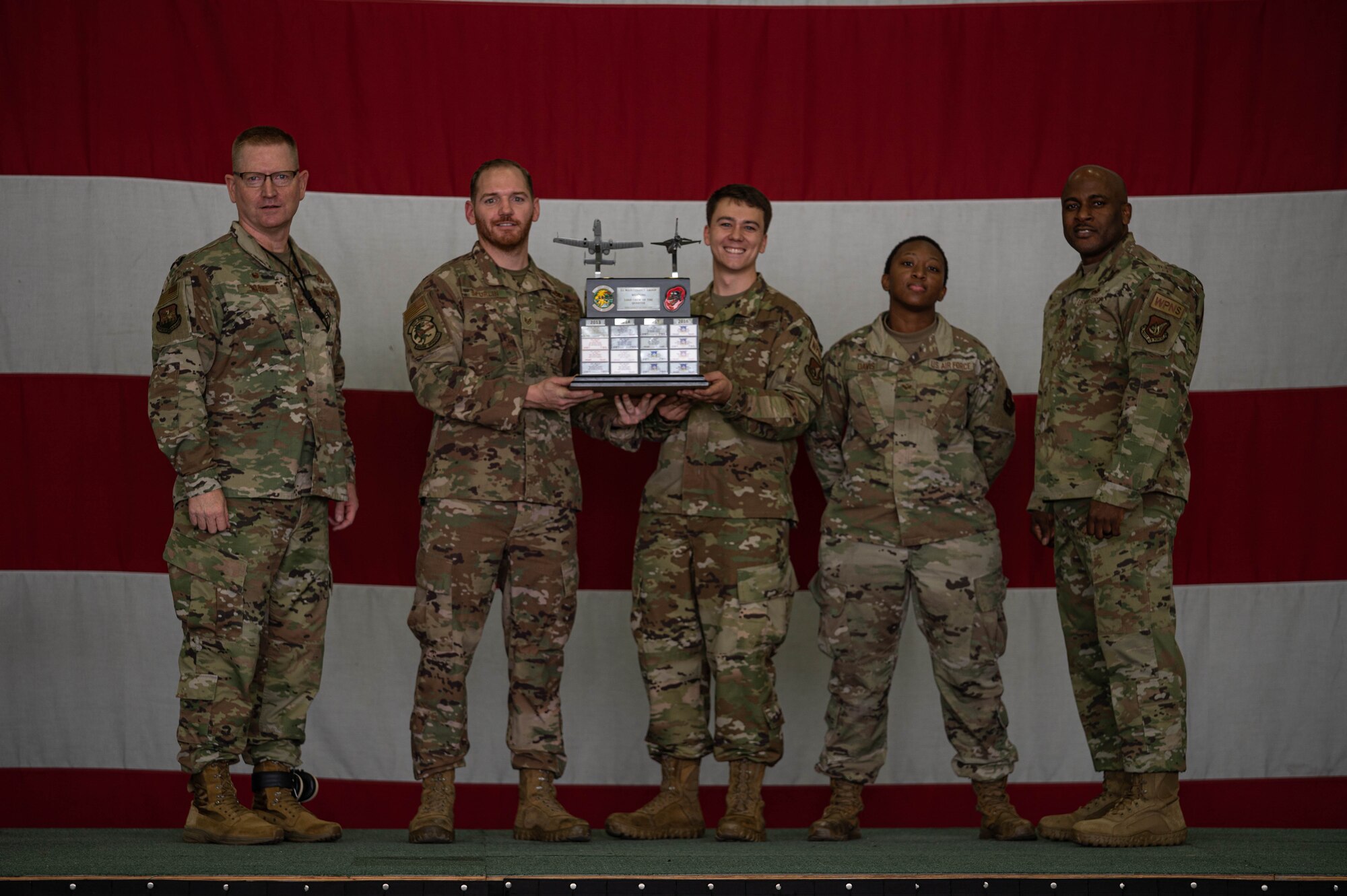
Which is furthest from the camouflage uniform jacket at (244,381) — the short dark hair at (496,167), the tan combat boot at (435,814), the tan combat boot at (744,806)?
the tan combat boot at (744,806)

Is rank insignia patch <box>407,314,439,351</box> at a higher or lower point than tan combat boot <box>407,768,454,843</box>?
higher

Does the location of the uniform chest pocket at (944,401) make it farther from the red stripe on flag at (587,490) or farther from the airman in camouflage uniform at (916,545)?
the red stripe on flag at (587,490)

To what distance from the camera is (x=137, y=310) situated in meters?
3.99

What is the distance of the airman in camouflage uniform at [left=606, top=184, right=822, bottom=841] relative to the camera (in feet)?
11.1

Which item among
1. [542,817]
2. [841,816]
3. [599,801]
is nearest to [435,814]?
[542,817]

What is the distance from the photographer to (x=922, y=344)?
11.6 ft

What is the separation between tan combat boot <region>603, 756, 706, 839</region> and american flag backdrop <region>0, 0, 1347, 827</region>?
628 millimetres

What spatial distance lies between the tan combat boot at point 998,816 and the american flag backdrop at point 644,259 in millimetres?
611

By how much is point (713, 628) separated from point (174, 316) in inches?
60.2

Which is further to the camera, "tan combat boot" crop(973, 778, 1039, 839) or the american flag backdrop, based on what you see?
the american flag backdrop

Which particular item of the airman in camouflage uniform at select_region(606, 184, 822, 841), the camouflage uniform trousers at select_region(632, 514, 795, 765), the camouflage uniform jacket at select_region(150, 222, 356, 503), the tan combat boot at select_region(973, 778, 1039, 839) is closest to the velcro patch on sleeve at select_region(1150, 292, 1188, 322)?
the airman in camouflage uniform at select_region(606, 184, 822, 841)

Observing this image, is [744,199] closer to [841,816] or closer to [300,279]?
[300,279]

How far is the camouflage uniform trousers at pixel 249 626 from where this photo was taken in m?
3.12

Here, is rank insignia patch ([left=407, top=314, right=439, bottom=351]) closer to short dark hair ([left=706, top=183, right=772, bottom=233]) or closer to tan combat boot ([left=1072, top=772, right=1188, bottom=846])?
short dark hair ([left=706, top=183, right=772, bottom=233])
